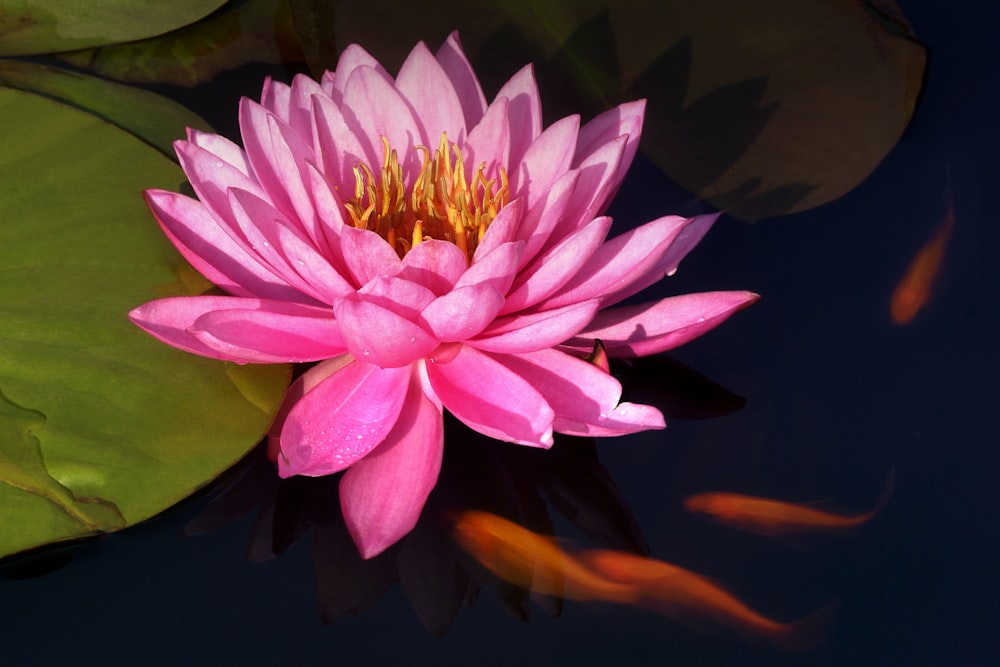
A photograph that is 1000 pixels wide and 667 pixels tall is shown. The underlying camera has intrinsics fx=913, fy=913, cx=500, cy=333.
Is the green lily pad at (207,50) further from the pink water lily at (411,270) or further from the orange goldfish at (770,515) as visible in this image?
the orange goldfish at (770,515)

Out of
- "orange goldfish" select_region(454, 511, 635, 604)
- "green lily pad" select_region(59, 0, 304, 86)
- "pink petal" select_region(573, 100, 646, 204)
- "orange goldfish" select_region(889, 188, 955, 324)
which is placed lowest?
"orange goldfish" select_region(889, 188, 955, 324)

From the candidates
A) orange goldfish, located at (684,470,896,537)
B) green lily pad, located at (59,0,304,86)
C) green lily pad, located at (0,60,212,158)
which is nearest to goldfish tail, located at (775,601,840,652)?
orange goldfish, located at (684,470,896,537)

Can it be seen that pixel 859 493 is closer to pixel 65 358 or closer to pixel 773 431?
pixel 773 431

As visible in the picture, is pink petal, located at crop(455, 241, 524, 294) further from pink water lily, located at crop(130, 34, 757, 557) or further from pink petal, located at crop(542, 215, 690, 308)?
pink petal, located at crop(542, 215, 690, 308)

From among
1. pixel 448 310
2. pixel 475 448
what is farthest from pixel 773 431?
A: pixel 448 310

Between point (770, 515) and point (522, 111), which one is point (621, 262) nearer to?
point (522, 111)

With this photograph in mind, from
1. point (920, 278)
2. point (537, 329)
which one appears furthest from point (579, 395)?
point (920, 278)

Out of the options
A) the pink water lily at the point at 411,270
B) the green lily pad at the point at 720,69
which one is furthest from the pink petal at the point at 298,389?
the green lily pad at the point at 720,69
